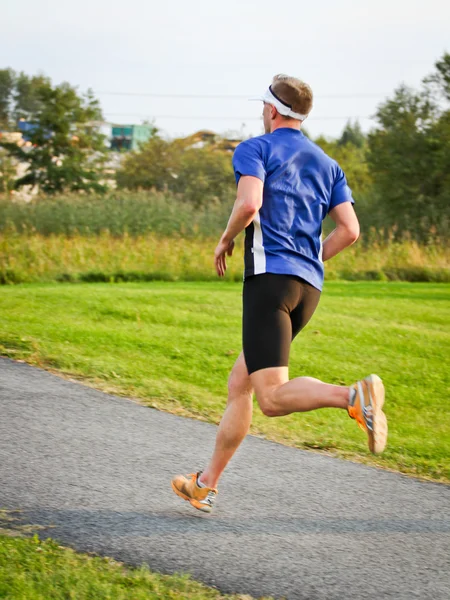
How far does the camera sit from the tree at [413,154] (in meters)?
34.9

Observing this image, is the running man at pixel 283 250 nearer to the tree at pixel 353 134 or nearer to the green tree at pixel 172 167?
the green tree at pixel 172 167

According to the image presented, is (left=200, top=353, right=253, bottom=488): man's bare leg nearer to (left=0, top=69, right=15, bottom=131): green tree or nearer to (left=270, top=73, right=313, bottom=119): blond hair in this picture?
(left=270, top=73, right=313, bottom=119): blond hair

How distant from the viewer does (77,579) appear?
3.26 m

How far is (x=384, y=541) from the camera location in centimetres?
402

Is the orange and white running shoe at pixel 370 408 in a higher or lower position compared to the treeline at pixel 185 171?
lower

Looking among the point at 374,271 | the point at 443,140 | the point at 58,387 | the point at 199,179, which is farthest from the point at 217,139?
the point at 58,387

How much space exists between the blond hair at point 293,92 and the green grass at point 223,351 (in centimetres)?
254

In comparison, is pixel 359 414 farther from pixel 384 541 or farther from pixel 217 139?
pixel 217 139

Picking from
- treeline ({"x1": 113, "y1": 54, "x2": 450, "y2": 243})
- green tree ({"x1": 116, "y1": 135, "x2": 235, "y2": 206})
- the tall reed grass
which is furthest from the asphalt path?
green tree ({"x1": 116, "y1": 135, "x2": 235, "y2": 206})

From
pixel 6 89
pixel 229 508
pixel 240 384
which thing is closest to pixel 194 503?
pixel 229 508

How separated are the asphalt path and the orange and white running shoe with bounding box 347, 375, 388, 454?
1.84ft

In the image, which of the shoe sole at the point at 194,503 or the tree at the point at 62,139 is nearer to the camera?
the shoe sole at the point at 194,503

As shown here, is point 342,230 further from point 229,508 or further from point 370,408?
point 229,508

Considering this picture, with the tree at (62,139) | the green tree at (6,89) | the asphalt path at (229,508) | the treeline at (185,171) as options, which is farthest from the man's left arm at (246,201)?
the green tree at (6,89)
